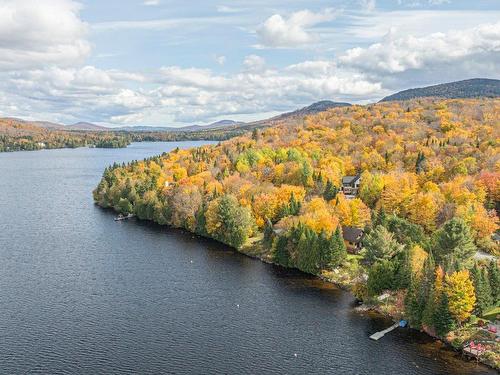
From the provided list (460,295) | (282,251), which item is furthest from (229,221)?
(460,295)

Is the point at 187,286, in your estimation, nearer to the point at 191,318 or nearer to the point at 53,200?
the point at 191,318

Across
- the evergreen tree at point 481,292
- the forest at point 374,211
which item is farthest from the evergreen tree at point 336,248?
the evergreen tree at point 481,292

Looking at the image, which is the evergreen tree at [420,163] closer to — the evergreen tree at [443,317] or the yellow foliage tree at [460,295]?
the yellow foliage tree at [460,295]

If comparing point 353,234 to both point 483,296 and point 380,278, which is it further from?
point 483,296

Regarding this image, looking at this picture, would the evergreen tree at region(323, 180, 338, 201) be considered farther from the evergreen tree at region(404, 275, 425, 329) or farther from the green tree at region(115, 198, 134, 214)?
the green tree at region(115, 198, 134, 214)

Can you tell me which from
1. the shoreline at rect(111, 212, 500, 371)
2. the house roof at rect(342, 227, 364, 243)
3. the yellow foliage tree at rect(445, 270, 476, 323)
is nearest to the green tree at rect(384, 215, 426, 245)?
the house roof at rect(342, 227, 364, 243)

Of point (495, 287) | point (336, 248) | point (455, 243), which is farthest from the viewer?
point (336, 248)

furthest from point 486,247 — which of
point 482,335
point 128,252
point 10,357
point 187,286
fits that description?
point 10,357
